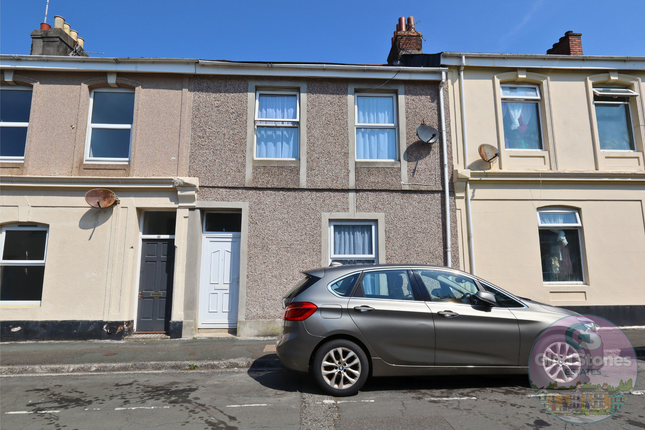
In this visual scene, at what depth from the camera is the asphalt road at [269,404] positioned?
4008mm

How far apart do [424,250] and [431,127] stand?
9.28 ft

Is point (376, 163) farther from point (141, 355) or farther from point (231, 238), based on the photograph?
point (141, 355)

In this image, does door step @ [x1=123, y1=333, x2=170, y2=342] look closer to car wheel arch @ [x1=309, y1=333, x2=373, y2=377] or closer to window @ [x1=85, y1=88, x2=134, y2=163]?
window @ [x1=85, y1=88, x2=134, y2=163]

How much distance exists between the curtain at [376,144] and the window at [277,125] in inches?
57.4

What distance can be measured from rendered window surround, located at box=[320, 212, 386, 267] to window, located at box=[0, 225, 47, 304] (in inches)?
235

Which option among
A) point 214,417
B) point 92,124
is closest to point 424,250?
point 214,417

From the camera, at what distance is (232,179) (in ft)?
29.0

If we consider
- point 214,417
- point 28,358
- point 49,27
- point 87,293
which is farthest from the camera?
point 49,27

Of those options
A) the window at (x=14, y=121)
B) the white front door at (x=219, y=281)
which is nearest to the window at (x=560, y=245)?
the white front door at (x=219, y=281)

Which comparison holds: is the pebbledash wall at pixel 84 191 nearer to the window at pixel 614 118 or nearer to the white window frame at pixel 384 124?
the white window frame at pixel 384 124

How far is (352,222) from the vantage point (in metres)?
8.95

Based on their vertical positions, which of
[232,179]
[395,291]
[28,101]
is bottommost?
[395,291]

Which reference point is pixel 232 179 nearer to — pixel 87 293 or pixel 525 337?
pixel 87 293

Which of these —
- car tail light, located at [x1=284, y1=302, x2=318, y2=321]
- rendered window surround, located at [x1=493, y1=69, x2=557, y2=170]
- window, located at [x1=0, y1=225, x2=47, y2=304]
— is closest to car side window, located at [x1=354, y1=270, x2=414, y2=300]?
car tail light, located at [x1=284, y1=302, x2=318, y2=321]
